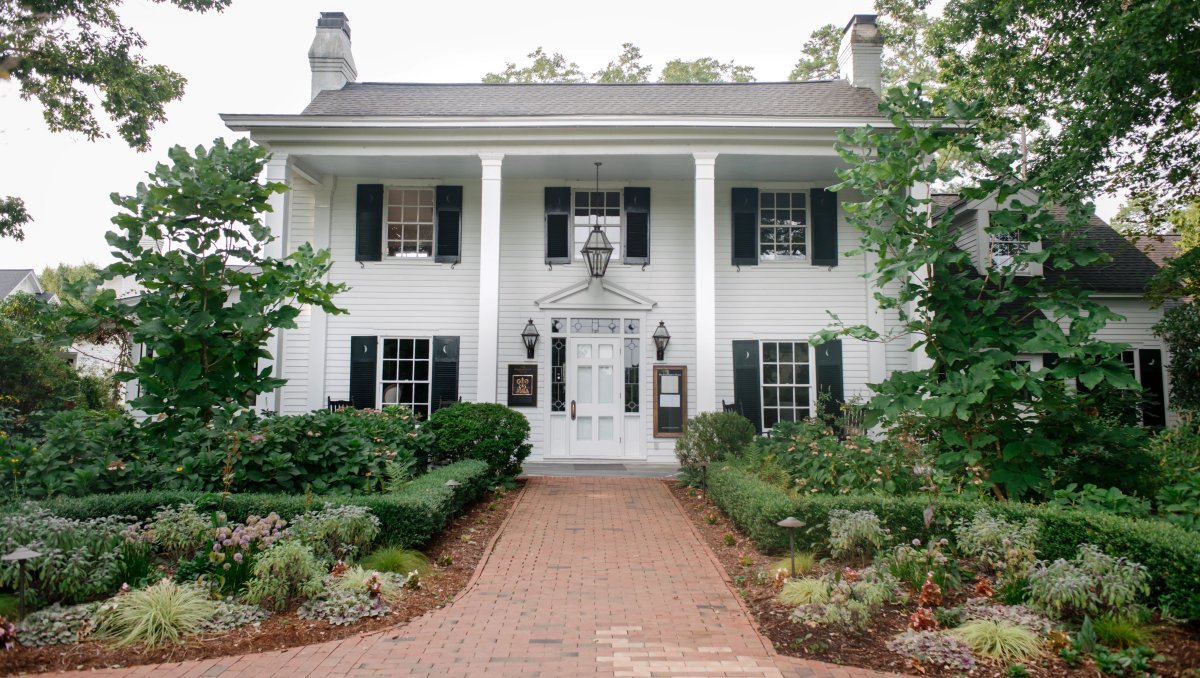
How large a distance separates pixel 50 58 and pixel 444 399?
32.3ft

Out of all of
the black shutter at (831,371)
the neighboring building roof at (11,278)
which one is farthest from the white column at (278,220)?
the neighboring building roof at (11,278)

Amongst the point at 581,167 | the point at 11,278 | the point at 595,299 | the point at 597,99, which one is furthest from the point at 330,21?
the point at 11,278

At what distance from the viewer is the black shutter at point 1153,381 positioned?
14617 millimetres

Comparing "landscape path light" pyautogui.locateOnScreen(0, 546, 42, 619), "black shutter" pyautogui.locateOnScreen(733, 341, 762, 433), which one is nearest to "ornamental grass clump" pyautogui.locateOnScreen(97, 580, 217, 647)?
"landscape path light" pyautogui.locateOnScreen(0, 546, 42, 619)

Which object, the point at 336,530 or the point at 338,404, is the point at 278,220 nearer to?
the point at 338,404

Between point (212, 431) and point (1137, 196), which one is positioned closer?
point (212, 431)

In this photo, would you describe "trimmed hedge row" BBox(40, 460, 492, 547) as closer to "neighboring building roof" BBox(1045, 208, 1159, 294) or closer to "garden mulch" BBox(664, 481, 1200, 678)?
"garden mulch" BBox(664, 481, 1200, 678)

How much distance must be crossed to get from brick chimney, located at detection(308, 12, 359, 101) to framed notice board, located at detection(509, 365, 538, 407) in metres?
7.07

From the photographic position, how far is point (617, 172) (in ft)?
45.4

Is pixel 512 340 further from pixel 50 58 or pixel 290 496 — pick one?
pixel 50 58

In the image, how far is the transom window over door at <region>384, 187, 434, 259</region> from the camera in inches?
559

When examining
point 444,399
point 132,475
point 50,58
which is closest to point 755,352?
point 444,399

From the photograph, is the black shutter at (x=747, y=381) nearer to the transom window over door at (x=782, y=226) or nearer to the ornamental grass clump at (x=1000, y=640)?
the transom window over door at (x=782, y=226)

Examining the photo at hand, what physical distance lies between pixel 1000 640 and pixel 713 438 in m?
6.19
